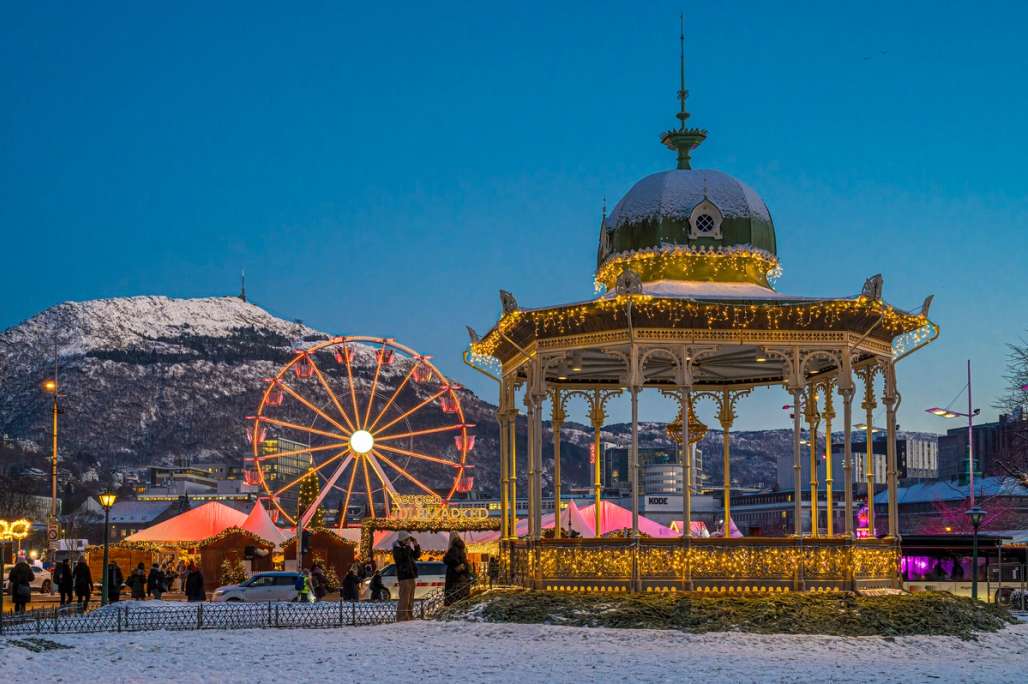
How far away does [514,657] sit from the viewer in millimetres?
20781

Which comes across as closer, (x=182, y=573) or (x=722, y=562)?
(x=722, y=562)

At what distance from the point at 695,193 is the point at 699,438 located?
20.0 ft

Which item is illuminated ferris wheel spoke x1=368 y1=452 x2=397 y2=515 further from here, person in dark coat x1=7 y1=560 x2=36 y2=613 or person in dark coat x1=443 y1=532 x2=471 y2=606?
person in dark coat x1=443 y1=532 x2=471 y2=606

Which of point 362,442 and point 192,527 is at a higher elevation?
point 362,442

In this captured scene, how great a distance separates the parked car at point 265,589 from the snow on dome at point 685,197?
52.5 feet

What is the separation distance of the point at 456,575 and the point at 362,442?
31299mm

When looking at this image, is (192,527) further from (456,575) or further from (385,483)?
(456,575)

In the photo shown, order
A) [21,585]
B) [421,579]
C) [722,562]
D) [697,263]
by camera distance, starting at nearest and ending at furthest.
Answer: [722,562]
[697,263]
[21,585]
[421,579]

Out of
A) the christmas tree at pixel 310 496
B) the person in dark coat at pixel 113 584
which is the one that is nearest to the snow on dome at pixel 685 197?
the person in dark coat at pixel 113 584

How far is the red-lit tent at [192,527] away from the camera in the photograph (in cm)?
5512

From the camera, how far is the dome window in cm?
2780

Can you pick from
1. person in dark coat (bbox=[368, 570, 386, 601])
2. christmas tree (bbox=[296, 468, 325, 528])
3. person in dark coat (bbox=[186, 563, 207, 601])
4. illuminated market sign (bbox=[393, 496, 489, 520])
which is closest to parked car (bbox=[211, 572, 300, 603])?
person in dark coat (bbox=[186, 563, 207, 601])

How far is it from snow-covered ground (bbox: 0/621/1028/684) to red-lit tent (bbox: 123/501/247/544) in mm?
31040

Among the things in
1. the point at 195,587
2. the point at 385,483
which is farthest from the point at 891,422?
the point at 385,483
